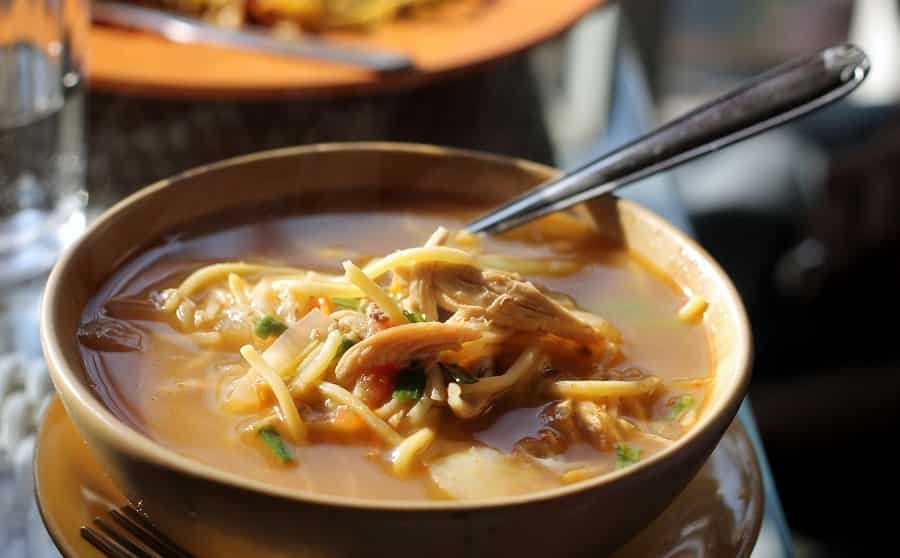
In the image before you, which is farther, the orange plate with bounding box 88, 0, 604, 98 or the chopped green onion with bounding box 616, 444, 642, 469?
the orange plate with bounding box 88, 0, 604, 98

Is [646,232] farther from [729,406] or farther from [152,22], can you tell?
[152,22]

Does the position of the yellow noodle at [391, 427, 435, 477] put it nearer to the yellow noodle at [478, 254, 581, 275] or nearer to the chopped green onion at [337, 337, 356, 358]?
the chopped green onion at [337, 337, 356, 358]

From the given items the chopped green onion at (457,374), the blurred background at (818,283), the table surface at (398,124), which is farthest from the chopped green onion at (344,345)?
the blurred background at (818,283)

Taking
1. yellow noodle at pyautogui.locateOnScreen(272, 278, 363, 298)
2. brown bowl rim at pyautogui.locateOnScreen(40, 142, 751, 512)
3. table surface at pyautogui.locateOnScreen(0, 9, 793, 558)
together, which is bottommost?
table surface at pyautogui.locateOnScreen(0, 9, 793, 558)

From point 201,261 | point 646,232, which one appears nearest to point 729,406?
point 646,232

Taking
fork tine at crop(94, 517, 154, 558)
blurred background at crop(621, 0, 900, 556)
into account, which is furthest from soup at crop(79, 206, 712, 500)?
blurred background at crop(621, 0, 900, 556)

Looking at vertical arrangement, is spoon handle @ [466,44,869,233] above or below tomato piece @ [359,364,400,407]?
above

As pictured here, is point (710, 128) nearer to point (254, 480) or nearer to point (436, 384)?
point (436, 384)
